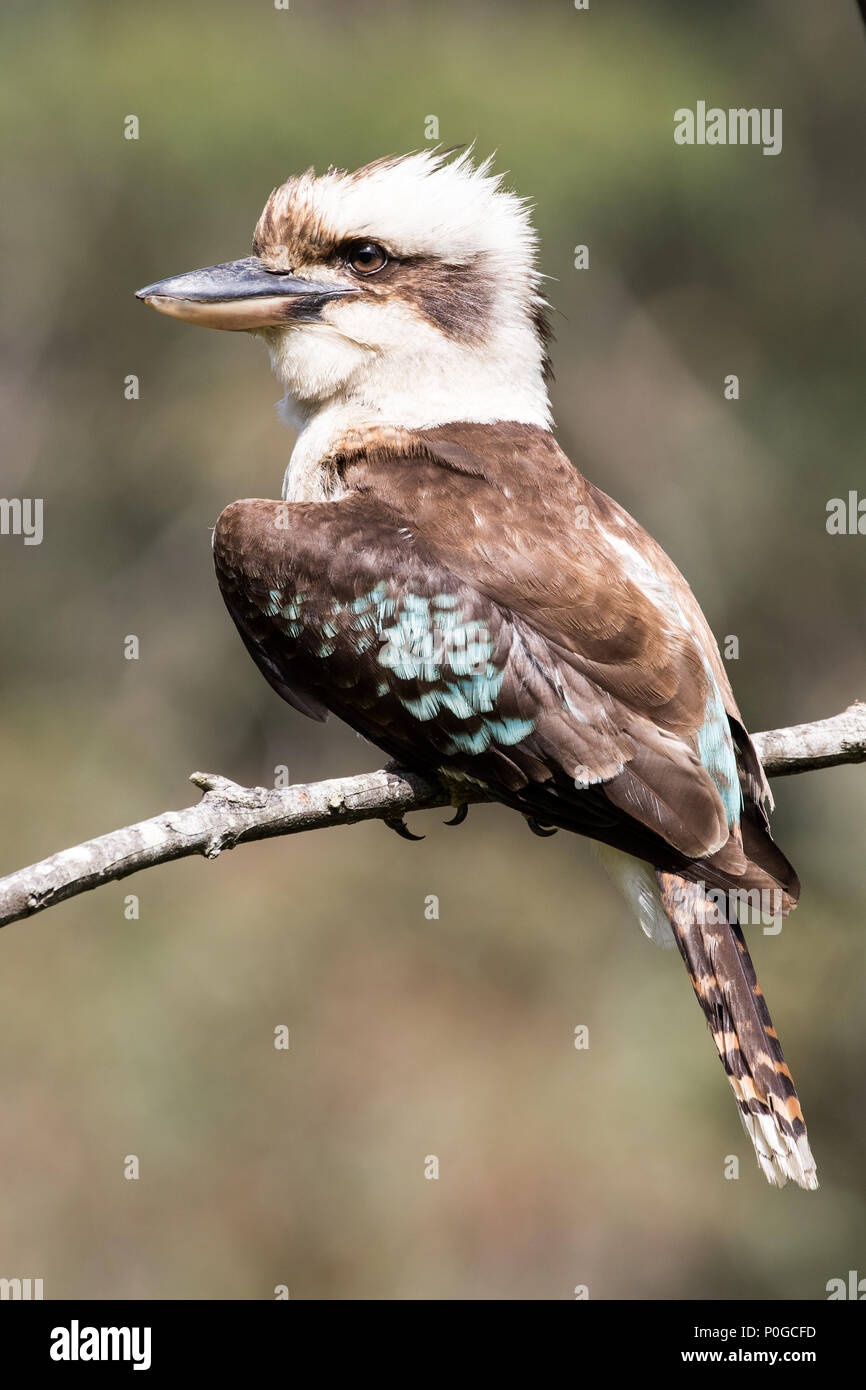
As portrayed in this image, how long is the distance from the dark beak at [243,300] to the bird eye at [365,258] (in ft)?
0.23

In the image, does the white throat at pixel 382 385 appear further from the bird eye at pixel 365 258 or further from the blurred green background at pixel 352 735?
the blurred green background at pixel 352 735

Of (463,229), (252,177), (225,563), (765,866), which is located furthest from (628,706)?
(252,177)

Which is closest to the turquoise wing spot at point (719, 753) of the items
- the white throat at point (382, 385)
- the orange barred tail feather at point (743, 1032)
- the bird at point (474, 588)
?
the bird at point (474, 588)

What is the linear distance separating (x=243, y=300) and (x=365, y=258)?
0.99ft

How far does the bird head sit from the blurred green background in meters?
3.52

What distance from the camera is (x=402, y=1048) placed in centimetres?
808

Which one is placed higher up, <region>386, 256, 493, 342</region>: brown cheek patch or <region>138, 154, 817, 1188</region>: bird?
<region>386, 256, 493, 342</region>: brown cheek patch

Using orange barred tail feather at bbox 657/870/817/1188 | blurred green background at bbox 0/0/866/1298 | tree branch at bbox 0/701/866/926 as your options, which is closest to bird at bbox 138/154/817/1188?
orange barred tail feather at bbox 657/870/817/1188

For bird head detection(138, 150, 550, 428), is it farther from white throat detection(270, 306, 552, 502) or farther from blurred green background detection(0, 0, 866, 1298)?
blurred green background detection(0, 0, 866, 1298)

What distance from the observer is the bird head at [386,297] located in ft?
12.0

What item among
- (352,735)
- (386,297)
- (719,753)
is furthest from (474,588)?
(352,735)

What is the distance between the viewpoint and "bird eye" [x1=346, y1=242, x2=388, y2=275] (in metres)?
3.71

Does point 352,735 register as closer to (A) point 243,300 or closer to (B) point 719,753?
(A) point 243,300

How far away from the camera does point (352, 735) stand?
8133mm
